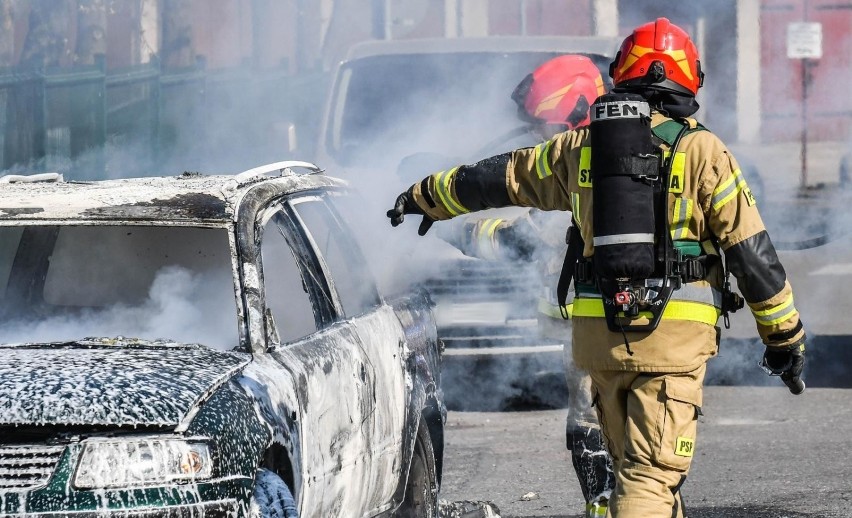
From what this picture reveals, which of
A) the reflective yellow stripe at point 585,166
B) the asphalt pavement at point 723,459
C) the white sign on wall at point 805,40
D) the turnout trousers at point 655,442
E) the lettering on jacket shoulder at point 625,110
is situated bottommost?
the asphalt pavement at point 723,459

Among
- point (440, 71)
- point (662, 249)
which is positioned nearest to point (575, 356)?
point (662, 249)

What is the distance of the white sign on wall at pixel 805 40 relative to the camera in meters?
16.3

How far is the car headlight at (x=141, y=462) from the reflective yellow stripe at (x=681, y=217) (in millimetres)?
1597

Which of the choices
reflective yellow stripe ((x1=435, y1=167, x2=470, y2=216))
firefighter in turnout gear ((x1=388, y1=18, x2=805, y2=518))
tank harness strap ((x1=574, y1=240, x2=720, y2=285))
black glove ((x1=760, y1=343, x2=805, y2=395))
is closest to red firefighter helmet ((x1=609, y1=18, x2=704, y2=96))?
firefighter in turnout gear ((x1=388, y1=18, x2=805, y2=518))

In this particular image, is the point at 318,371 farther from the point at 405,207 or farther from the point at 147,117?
the point at 147,117

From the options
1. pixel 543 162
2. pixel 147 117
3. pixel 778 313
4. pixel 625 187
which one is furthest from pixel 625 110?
pixel 147 117

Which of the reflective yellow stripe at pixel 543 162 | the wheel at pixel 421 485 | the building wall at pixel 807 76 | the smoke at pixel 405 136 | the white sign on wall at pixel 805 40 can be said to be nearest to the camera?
the reflective yellow stripe at pixel 543 162

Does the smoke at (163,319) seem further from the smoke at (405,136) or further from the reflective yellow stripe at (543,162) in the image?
the reflective yellow stripe at (543,162)

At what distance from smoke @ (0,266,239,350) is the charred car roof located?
0.45m

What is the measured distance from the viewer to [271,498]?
3844mm

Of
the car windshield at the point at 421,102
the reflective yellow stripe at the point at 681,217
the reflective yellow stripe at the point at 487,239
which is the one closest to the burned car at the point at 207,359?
the reflective yellow stripe at the point at 487,239

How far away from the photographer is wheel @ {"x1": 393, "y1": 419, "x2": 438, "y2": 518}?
5359 mm

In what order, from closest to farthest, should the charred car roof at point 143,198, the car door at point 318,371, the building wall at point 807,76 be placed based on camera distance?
the car door at point 318,371 < the charred car roof at point 143,198 < the building wall at point 807,76

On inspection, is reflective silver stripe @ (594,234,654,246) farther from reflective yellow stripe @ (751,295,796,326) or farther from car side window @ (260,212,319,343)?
car side window @ (260,212,319,343)
